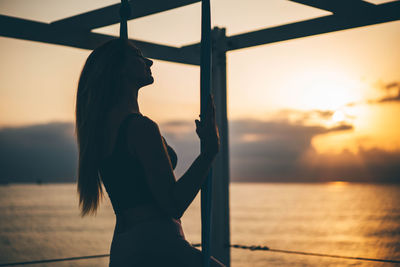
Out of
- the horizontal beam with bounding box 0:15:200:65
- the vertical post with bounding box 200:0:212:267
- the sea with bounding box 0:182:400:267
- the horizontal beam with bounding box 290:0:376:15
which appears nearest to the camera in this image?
the vertical post with bounding box 200:0:212:267

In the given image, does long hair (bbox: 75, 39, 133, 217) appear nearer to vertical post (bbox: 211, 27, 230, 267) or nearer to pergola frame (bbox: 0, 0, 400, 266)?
pergola frame (bbox: 0, 0, 400, 266)

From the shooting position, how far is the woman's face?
149 centimetres

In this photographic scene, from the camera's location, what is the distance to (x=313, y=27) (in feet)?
11.5

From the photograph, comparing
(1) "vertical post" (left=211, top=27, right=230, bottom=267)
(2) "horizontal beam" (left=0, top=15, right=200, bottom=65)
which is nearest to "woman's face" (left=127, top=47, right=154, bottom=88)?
(2) "horizontal beam" (left=0, top=15, right=200, bottom=65)

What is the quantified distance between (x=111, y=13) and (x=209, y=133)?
2.15m

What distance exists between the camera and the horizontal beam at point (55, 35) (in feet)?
10.5

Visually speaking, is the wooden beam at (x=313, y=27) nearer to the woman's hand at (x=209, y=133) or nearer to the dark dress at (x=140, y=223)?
the woman's hand at (x=209, y=133)

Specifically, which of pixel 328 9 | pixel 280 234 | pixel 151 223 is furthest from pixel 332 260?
pixel 151 223

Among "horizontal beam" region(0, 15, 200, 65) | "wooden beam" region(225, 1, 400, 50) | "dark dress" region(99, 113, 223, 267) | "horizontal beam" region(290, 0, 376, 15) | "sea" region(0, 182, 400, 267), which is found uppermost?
Answer: "horizontal beam" region(290, 0, 376, 15)

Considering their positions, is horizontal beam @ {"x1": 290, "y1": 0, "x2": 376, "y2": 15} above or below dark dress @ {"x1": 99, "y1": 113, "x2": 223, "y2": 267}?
above

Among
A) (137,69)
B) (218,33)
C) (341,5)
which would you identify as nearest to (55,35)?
(218,33)

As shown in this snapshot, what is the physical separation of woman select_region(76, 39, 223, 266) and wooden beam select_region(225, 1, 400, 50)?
6.89 ft

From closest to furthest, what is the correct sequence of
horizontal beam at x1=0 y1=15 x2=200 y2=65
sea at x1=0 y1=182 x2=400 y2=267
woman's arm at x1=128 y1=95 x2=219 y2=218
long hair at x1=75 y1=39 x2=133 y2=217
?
woman's arm at x1=128 y1=95 x2=219 y2=218 → long hair at x1=75 y1=39 x2=133 y2=217 → horizontal beam at x1=0 y1=15 x2=200 y2=65 → sea at x1=0 y1=182 x2=400 y2=267

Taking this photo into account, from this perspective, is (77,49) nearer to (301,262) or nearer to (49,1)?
(49,1)
